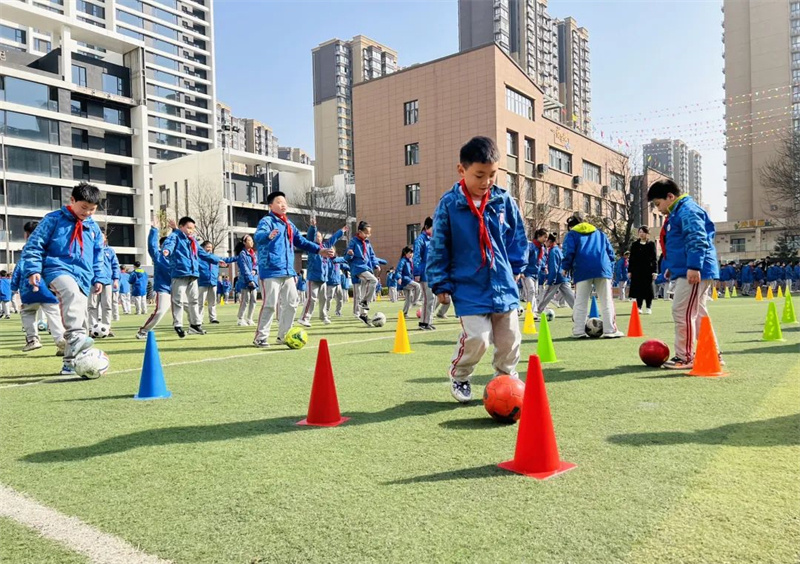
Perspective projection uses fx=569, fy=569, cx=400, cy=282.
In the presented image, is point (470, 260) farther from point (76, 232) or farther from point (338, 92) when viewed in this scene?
point (338, 92)

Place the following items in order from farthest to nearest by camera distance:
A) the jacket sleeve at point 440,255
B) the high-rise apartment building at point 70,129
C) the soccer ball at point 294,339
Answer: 1. the high-rise apartment building at point 70,129
2. the soccer ball at point 294,339
3. the jacket sleeve at point 440,255

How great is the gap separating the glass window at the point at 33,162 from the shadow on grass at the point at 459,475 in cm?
5592

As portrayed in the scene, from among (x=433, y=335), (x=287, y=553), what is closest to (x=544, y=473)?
(x=287, y=553)

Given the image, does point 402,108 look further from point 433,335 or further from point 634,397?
point 634,397

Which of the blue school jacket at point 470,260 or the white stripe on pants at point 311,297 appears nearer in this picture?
the blue school jacket at point 470,260

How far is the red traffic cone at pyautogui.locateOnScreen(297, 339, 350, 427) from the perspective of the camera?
423 cm

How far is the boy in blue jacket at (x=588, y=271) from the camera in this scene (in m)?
9.38

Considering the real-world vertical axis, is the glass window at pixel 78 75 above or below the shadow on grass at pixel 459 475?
above

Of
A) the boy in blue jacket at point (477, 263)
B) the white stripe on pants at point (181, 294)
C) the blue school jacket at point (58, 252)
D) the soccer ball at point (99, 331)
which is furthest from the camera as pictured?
the soccer ball at point (99, 331)

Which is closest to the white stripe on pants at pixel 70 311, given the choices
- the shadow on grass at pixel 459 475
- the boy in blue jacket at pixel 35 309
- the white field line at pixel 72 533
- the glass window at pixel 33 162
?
the boy in blue jacket at pixel 35 309

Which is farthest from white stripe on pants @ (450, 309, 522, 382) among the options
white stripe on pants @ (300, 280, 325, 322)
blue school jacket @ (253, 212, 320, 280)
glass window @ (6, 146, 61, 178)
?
glass window @ (6, 146, 61, 178)

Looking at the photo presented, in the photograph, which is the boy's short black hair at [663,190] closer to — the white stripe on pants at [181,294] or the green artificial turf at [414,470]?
the green artificial turf at [414,470]

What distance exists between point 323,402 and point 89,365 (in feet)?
11.8

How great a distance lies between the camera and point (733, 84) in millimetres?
77250
